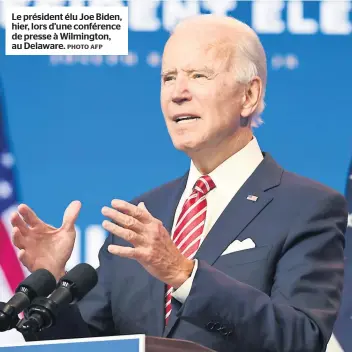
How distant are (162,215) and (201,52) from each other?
558mm

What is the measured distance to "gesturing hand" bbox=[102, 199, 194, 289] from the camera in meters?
2.20

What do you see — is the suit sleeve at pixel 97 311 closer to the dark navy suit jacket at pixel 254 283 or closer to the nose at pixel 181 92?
the dark navy suit jacket at pixel 254 283

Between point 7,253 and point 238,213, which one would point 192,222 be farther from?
point 7,253

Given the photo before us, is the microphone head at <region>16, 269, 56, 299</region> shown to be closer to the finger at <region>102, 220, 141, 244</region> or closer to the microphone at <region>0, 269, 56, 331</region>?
the microphone at <region>0, 269, 56, 331</region>

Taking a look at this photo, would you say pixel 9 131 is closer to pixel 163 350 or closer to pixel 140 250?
pixel 140 250

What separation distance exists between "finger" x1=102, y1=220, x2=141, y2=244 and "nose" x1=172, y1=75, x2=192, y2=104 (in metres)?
0.80

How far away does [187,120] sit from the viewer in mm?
2922

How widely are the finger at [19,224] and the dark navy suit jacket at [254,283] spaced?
0.28 m

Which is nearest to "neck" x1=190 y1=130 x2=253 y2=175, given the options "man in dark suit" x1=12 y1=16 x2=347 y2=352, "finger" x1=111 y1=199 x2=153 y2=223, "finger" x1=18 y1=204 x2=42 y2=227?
"man in dark suit" x1=12 y1=16 x2=347 y2=352

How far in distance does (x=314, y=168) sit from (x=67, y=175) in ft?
3.39

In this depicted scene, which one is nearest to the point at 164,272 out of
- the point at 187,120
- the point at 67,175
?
the point at 187,120

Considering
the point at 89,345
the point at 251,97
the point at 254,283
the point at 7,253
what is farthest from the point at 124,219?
the point at 7,253

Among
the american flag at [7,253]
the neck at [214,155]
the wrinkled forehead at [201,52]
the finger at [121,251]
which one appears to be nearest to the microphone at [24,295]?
the finger at [121,251]

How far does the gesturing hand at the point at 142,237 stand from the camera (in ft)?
7.21
